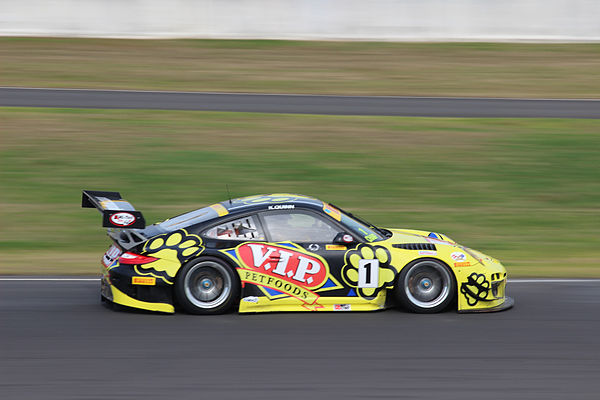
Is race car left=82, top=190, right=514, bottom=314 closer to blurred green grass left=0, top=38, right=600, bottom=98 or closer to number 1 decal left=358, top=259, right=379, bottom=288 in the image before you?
number 1 decal left=358, top=259, right=379, bottom=288

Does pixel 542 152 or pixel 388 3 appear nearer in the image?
pixel 542 152

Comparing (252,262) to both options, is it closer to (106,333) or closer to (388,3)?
(106,333)

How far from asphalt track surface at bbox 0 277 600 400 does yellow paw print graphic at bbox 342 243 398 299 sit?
0.30 m

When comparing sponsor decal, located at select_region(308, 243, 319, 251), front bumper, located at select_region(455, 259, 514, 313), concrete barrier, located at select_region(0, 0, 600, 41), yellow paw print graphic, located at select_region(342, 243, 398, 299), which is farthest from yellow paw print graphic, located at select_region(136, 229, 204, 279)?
concrete barrier, located at select_region(0, 0, 600, 41)

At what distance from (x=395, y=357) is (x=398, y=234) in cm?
221

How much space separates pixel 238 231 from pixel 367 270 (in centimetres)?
140

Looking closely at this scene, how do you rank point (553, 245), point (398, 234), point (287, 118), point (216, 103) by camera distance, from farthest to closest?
point (216, 103) < point (287, 118) < point (553, 245) < point (398, 234)

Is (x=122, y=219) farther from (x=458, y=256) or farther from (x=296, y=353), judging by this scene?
(x=458, y=256)

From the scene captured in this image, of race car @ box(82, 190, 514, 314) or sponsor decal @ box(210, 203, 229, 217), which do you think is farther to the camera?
sponsor decal @ box(210, 203, 229, 217)

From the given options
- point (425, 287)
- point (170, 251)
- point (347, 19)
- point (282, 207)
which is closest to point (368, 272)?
point (425, 287)

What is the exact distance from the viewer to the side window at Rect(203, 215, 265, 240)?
26.8ft

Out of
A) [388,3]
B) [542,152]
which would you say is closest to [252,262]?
[542,152]

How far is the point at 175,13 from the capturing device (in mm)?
27312

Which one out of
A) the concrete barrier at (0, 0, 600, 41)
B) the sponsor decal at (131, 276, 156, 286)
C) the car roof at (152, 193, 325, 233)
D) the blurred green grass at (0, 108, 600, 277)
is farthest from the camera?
the concrete barrier at (0, 0, 600, 41)
